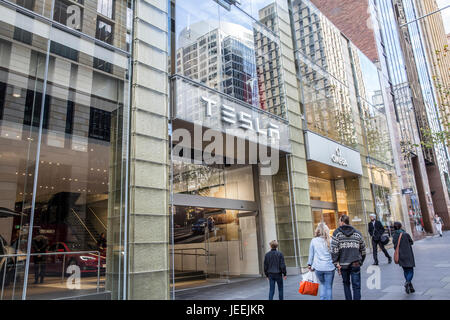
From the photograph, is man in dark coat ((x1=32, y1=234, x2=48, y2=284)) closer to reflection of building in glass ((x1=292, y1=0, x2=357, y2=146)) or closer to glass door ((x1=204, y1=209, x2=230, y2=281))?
glass door ((x1=204, y1=209, x2=230, y2=281))

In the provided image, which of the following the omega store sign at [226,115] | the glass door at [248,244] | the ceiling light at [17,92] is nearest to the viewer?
the ceiling light at [17,92]

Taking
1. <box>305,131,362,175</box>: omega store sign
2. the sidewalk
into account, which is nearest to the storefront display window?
the sidewalk

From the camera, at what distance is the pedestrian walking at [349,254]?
20.4 ft

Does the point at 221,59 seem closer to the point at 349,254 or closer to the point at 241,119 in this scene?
the point at 241,119

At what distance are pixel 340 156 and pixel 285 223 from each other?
20.5 ft

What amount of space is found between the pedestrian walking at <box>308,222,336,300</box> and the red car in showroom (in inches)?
191

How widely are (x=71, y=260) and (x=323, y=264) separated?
17.9 feet

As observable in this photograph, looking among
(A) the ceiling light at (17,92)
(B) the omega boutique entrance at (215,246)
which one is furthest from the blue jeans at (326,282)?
(A) the ceiling light at (17,92)

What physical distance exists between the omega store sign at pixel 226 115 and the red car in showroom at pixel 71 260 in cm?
429

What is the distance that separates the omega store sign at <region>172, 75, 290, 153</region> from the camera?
992 cm

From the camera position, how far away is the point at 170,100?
9.77 meters

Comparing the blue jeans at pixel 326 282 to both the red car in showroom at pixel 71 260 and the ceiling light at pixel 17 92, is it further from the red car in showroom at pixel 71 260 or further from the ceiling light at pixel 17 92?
the ceiling light at pixel 17 92
